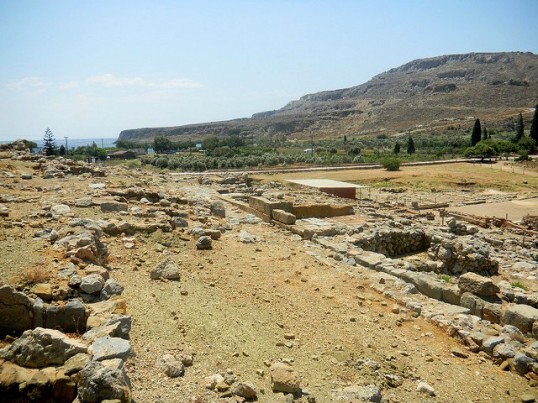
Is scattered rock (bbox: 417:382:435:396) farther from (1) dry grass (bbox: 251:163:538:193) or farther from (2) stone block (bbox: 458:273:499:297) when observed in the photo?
(1) dry grass (bbox: 251:163:538:193)

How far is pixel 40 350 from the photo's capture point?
3758 millimetres

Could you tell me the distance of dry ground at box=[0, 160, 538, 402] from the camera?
4.61m

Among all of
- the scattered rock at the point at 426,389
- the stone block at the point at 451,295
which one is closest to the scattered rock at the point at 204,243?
the stone block at the point at 451,295

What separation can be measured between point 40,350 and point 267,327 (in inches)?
114

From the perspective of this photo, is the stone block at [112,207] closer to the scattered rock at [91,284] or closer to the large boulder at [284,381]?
the scattered rock at [91,284]

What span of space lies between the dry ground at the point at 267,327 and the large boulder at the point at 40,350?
65cm

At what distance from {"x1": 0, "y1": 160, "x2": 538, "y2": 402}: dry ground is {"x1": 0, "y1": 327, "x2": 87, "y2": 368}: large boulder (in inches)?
25.7

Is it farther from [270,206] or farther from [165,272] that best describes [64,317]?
[270,206]

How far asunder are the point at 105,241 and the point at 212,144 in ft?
200

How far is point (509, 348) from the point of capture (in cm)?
575

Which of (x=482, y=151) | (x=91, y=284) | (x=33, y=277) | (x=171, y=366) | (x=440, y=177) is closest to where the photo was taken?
(x=171, y=366)

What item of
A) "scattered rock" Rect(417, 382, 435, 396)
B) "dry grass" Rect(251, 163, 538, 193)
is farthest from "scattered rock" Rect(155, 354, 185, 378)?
"dry grass" Rect(251, 163, 538, 193)

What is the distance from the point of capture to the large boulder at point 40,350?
3738 mm

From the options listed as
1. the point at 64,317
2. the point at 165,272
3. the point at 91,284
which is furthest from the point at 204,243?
the point at 64,317
